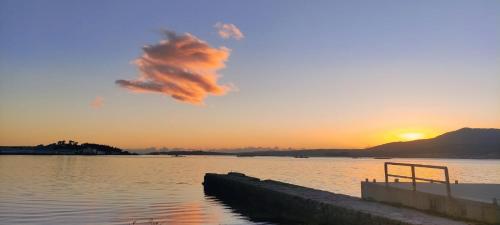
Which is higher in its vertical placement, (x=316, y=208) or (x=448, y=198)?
(x=448, y=198)

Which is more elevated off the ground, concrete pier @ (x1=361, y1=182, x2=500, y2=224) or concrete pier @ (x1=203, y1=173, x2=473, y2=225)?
concrete pier @ (x1=361, y1=182, x2=500, y2=224)

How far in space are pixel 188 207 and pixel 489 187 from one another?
841 inches

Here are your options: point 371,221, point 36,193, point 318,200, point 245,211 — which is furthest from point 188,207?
point 371,221

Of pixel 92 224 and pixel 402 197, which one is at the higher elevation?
pixel 402 197

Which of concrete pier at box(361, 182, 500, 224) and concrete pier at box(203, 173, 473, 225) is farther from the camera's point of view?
concrete pier at box(203, 173, 473, 225)

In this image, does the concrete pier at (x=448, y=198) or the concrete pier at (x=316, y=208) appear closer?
the concrete pier at (x=448, y=198)

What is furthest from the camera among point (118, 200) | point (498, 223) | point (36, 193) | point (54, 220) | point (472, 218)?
point (36, 193)

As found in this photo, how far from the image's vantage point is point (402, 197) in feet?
70.6

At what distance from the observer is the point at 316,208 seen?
23.5 m

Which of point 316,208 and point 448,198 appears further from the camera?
point 316,208

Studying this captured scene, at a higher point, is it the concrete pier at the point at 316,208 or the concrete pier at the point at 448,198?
the concrete pier at the point at 448,198

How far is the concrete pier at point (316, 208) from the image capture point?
16520 mm

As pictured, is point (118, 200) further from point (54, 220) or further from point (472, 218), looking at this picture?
point (472, 218)

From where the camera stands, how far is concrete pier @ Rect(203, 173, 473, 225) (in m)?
16.5
